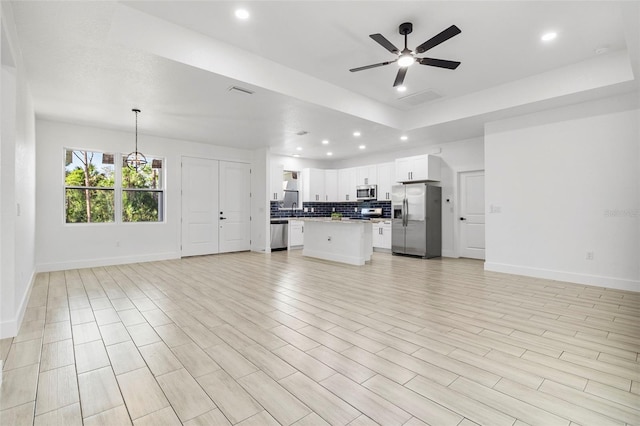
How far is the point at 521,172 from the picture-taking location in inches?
206

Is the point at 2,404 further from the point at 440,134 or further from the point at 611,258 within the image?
the point at 440,134

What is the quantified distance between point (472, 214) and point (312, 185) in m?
4.58

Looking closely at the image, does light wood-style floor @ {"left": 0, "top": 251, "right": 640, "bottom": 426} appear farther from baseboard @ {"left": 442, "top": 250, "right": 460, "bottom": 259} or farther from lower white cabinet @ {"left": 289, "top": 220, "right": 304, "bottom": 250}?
lower white cabinet @ {"left": 289, "top": 220, "right": 304, "bottom": 250}

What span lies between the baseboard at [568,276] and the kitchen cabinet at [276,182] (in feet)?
18.2

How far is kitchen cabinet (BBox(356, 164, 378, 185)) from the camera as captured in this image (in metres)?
8.67

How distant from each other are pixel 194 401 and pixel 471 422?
157cm

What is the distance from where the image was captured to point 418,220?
7129 millimetres

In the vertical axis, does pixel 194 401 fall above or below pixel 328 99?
below

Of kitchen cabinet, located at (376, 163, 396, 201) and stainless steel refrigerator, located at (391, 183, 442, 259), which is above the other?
kitchen cabinet, located at (376, 163, 396, 201)

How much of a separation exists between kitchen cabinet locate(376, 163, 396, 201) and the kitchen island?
224cm

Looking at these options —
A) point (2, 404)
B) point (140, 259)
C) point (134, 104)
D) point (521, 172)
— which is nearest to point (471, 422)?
point (2, 404)

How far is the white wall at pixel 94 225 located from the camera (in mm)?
5559

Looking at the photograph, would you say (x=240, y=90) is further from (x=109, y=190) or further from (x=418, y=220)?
(x=418, y=220)

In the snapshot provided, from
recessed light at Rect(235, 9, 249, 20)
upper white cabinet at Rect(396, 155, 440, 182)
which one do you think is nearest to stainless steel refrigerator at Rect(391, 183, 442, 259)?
upper white cabinet at Rect(396, 155, 440, 182)
